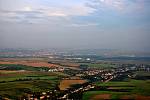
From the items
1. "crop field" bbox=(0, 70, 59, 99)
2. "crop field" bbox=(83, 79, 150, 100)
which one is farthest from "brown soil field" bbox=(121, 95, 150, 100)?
"crop field" bbox=(0, 70, 59, 99)

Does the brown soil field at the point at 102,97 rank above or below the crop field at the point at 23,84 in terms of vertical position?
below

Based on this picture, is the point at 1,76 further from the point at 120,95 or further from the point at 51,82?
the point at 120,95

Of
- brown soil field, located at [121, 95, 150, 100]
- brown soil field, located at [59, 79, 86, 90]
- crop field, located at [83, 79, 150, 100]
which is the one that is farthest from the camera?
brown soil field, located at [59, 79, 86, 90]

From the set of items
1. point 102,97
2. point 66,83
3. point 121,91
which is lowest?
point 102,97

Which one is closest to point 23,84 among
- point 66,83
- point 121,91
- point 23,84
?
point 23,84

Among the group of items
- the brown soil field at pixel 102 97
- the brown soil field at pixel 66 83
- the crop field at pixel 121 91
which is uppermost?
the brown soil field at pixel 66 83

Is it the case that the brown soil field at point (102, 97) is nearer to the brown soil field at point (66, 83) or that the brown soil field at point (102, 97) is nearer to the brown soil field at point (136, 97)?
the brown soil field at point (136, 97)

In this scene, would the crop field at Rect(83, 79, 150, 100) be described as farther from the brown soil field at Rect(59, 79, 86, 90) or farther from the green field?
the green field

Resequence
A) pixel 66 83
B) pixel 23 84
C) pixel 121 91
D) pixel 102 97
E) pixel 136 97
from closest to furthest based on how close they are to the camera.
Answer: pixel 136 97 → pixel 102 97 → pixel 121 91 → pixel 23 84 → pixel 66 83

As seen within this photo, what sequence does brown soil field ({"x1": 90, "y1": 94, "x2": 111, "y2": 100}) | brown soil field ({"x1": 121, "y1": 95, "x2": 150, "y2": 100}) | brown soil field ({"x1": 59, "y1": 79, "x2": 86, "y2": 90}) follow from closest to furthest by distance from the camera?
1. brown soil field ({"x1": 121, "y1": 95, "x2": 150, "y2": 100})
2. brown soil field ({"x1": 90, "y1": 94, "x2": 111, "y2": 100})
3. brown soil field ({"x1": 59, "y1": 79, "x2": 86, "y2": 90})

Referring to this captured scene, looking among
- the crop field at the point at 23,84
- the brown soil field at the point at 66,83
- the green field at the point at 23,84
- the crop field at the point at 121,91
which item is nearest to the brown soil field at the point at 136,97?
the crop field at the point at 121,91

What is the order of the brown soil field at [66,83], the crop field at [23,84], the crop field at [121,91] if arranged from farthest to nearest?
A: the brown soil field at [66,83] → the crop field at [23,84] → the crop field at [121,91]

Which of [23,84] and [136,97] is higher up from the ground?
[23,84]

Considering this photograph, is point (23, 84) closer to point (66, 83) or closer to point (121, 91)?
point (66, 83)
